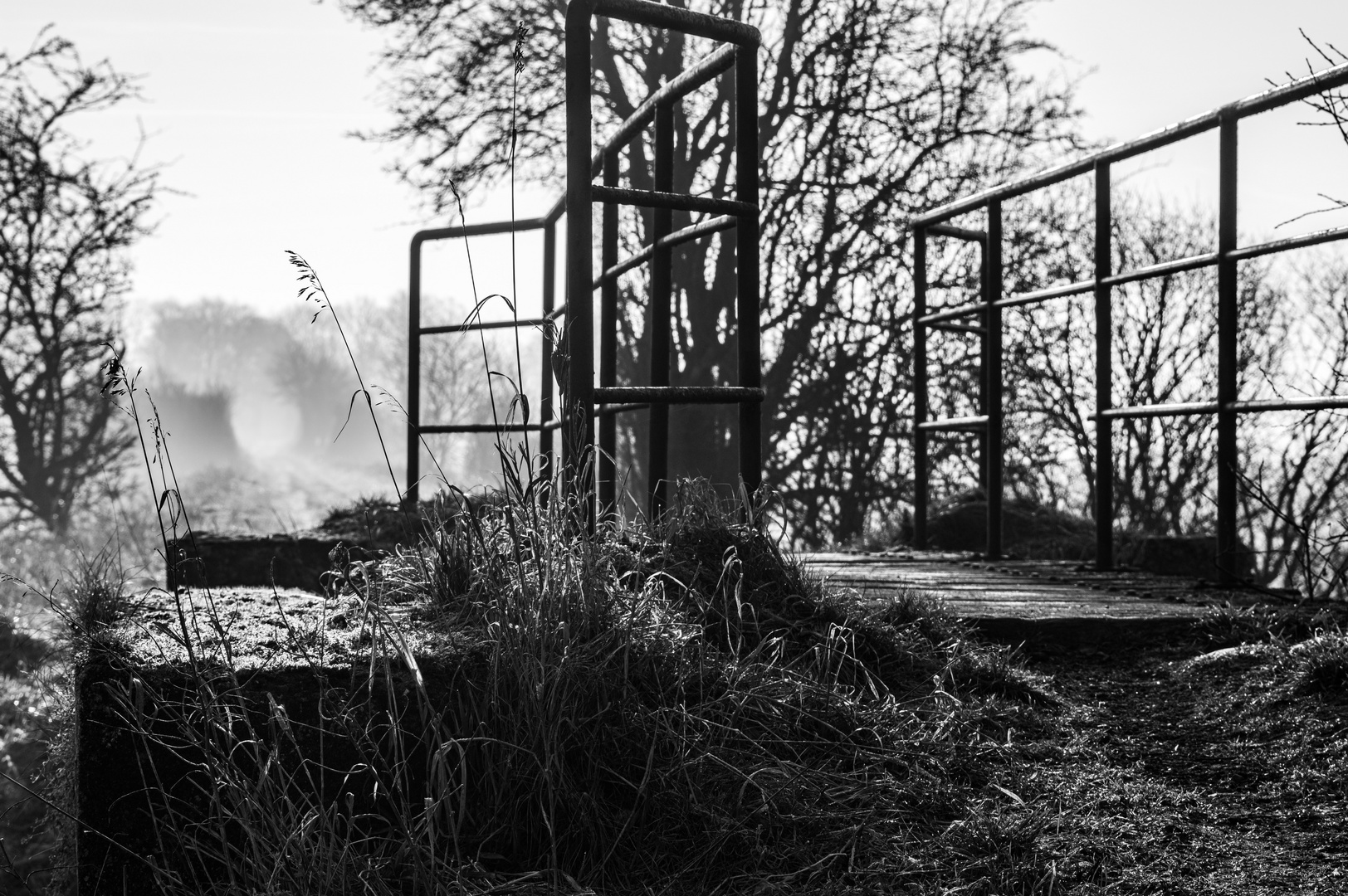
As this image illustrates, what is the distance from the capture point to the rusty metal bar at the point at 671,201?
9.18ft

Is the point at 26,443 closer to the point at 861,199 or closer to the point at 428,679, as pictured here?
the point at 861,199

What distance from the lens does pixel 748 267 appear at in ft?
9.65

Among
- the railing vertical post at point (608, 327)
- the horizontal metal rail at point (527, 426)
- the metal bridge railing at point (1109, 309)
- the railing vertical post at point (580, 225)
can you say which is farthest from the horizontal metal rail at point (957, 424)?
the railing vertical post at point (580, 225)

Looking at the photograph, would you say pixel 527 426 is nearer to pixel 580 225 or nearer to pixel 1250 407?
pixel 580 225

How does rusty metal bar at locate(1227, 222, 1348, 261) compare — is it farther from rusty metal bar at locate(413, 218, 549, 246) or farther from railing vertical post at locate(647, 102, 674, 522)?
rusty metal bar at locate(413, 218, 549, 246)

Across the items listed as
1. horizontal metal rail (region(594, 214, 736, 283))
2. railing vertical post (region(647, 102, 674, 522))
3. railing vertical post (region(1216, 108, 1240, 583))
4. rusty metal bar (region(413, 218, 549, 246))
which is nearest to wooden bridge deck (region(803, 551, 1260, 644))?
railing vertical post (region(1216, 108, 1240, 583))

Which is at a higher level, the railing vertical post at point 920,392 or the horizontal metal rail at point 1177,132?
the horizontal metal rail at point 1177,132

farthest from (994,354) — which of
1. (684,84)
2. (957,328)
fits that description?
(684,84)

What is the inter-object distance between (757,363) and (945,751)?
1.32m

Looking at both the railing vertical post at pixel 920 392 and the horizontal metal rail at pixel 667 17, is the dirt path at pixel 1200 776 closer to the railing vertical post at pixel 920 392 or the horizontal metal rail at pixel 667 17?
the horizontal metal rail at pixel 667 17

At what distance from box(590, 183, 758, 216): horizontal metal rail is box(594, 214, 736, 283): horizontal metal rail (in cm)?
6

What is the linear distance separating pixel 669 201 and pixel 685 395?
0.50m

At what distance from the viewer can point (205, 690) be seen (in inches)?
65.4

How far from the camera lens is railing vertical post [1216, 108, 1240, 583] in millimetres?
3293
